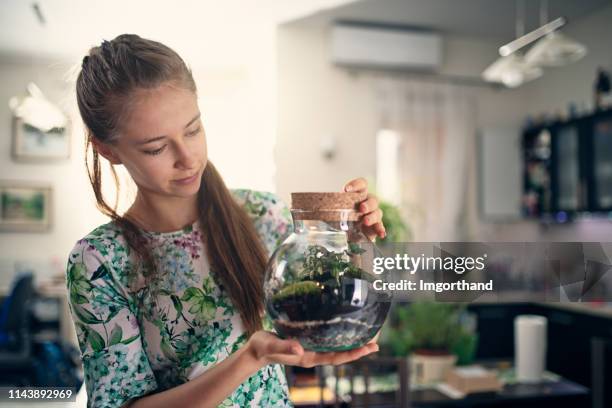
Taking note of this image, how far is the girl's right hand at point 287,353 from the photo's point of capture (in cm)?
54

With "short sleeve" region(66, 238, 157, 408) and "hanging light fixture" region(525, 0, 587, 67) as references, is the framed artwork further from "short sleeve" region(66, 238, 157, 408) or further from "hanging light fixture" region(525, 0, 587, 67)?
"hanging light fixture" region(525, 0, 587, 67)

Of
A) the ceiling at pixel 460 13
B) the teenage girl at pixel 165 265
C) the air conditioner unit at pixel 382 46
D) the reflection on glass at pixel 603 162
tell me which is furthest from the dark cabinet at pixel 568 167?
the teenage girl at pixel 165 265

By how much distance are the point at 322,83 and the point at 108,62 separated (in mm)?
2585

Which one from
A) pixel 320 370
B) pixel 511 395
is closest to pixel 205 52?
pixel 320 370

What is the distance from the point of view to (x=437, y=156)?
358 cm

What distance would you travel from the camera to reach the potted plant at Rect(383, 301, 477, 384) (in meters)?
1.65

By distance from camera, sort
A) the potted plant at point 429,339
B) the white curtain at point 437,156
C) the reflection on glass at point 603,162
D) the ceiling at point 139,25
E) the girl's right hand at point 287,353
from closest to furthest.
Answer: the girl's right hand at point 287,353 → the ceiling at point 139,25 → the potted plant at point 429,339 → the reflection on glass at point 603,162 → the white curtain at point 437,156

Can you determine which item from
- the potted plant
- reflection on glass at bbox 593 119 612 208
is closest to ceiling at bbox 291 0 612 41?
reflection on glass at bbox 593 119 612 208

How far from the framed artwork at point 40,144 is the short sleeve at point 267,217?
25cm

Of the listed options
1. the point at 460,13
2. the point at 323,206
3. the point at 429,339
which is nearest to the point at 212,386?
the point at 323,206

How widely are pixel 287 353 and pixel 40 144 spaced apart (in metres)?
0.51

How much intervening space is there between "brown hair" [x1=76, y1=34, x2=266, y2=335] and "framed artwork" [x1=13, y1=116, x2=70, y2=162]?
0.11 m

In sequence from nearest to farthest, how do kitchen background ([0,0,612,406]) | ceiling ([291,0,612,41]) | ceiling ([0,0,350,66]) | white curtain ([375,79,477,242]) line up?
ceiling ([0,0,350,66]) < ceiling ([291,0,612,41]) < kitchen background ([0,0,612,406]) < white curtain ([375,79,477,242])

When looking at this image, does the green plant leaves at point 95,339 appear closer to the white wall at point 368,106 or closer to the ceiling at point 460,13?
the ceiling at point 460,13
